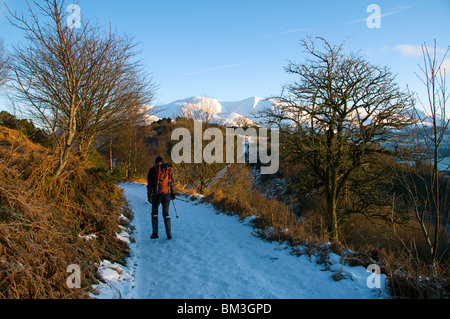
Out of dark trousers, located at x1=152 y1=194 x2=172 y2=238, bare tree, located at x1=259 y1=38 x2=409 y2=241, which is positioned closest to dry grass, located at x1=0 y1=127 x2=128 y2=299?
dark trousers, located at x1=152 y1=194 x2=172 y2=238

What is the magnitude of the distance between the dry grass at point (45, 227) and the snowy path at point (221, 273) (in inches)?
21.5

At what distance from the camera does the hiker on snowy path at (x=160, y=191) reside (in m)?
6.30

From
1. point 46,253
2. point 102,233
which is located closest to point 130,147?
point 102,233

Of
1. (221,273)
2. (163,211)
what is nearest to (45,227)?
(163,211)

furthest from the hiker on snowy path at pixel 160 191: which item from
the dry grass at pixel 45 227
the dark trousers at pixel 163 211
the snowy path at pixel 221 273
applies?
the dry grass at pixel 45 227

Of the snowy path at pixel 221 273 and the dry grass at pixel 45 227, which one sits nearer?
the dry grass at pixel 45 227

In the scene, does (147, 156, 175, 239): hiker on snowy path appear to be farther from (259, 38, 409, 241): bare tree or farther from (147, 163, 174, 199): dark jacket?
(259, 38, 409, 241): bare tree

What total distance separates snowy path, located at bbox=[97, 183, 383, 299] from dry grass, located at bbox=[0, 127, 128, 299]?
21.5 inches

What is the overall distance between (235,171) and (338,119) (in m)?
10.1

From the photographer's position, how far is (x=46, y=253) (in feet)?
11.2

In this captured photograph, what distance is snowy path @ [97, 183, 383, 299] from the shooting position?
3689mm

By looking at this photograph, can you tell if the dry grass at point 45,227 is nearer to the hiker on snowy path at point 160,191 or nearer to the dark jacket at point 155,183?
the hiker on snowy path at point 160,191
